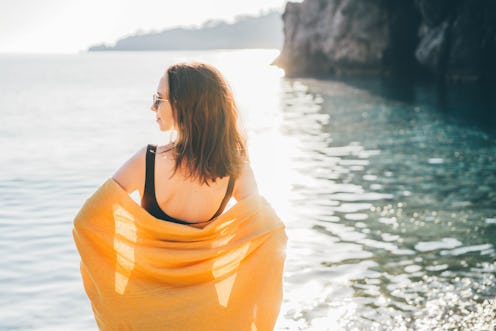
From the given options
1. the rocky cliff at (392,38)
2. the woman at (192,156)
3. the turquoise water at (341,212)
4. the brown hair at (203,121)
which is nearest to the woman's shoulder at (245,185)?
the woman at (192,156)

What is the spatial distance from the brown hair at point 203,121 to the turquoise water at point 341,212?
12.5 feet

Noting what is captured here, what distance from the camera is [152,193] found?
315cm

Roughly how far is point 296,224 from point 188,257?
7604mm

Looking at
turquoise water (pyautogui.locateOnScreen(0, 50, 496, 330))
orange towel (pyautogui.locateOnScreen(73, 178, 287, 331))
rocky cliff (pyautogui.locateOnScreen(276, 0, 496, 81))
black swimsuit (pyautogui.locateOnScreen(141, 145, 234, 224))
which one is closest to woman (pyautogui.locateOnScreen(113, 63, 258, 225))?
black swimsuit (pyautogui.locateOnScreen(141, 145, 234, 224))

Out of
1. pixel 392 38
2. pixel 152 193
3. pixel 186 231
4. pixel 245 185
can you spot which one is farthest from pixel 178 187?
pixel 392 38

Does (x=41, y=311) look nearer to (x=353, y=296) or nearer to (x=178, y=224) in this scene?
(x=353, y=296)

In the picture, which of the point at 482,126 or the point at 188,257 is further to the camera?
the point at 482,126

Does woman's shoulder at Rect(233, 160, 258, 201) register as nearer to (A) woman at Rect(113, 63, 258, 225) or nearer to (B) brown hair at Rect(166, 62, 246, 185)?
(A) woman at Rect(113, 63, 258, 225)

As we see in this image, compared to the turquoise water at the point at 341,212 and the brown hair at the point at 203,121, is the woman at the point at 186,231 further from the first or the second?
the turquoise water at the point at 341,212

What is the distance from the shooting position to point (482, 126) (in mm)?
22109

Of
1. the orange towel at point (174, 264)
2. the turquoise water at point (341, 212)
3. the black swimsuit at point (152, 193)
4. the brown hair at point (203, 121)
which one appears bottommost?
the turquoise water at point (341, 212)

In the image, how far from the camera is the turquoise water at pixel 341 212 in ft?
23.2

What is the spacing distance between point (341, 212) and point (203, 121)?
8451 millimetres

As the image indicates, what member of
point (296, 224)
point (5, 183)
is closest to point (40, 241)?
point (296, 224)
